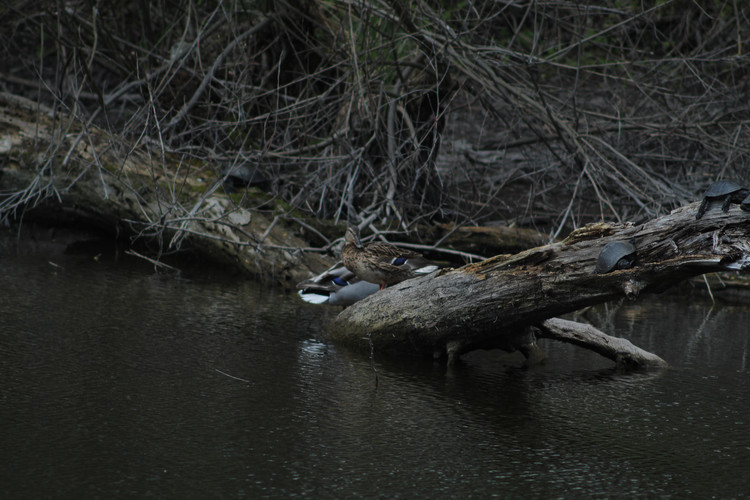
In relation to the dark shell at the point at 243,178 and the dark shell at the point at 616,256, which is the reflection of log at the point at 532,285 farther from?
the dark shell at the point at 243,178

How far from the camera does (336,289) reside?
717 centimetres

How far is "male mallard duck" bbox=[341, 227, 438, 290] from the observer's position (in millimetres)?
6730

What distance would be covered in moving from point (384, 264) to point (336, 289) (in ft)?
2.07

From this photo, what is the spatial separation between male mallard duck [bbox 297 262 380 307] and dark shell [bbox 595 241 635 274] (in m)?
2.67

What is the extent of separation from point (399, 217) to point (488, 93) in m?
1.62

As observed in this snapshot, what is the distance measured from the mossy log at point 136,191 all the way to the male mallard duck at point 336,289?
77 cm

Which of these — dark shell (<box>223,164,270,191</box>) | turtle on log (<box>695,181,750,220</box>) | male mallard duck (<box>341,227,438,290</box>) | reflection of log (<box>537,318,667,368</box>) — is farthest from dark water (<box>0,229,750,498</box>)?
dark shell (<box>223,164,270,191</box>)

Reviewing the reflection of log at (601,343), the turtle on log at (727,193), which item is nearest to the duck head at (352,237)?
the reflection of log at (601,343)

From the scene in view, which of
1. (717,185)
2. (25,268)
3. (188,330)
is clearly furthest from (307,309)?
(717,185)

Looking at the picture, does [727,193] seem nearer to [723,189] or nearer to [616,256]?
[723,189]

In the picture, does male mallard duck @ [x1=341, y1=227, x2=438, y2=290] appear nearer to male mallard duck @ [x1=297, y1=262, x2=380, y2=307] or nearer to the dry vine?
male mallard duck @ [x1=297, y1=262, x2=380, y2=307]

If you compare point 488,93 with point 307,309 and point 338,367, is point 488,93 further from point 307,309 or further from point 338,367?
point 338,367

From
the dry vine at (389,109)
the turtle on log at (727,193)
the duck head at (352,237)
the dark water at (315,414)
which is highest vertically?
the dry vine at (389,109)

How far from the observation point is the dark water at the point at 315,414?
352cm
